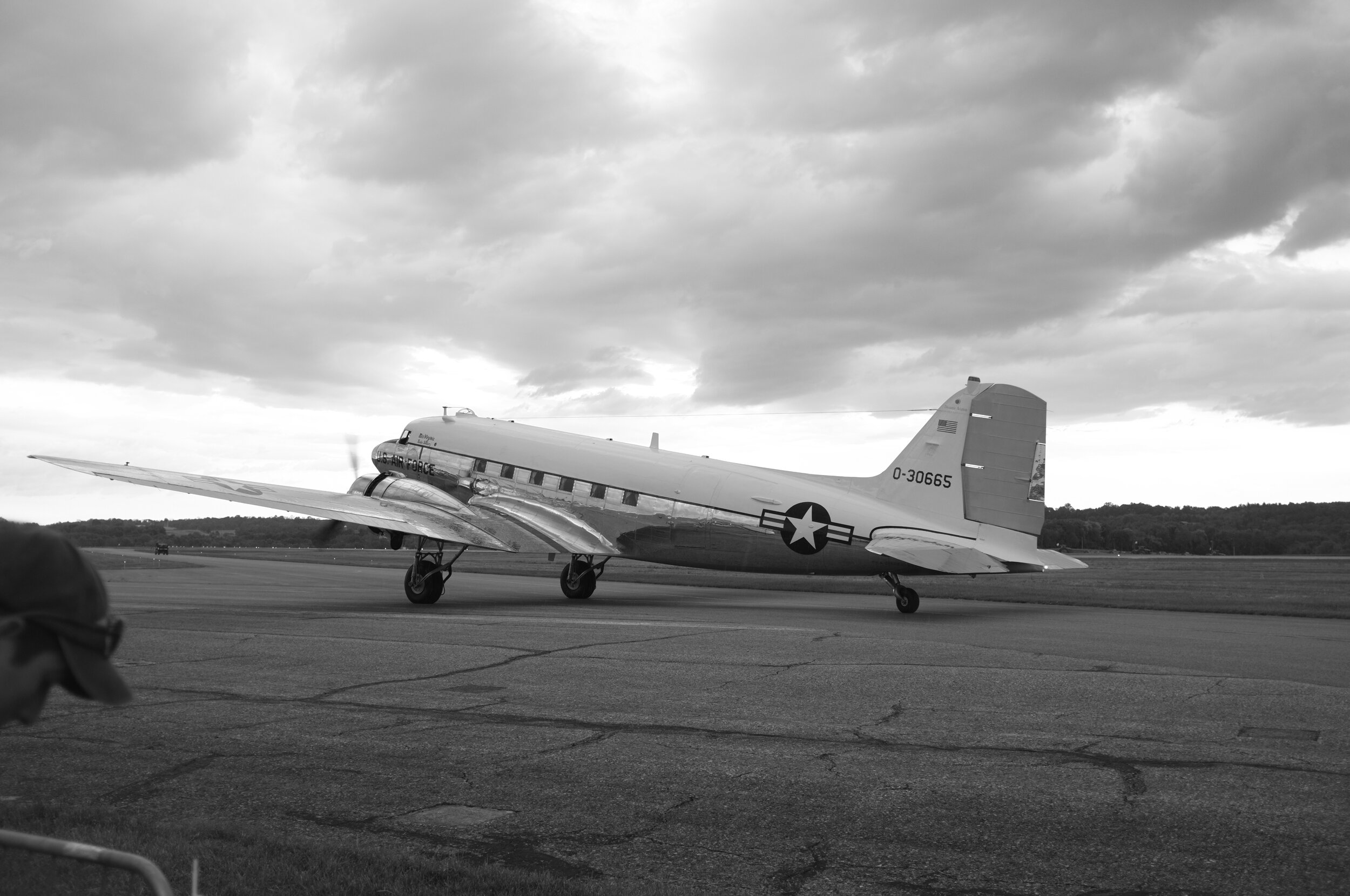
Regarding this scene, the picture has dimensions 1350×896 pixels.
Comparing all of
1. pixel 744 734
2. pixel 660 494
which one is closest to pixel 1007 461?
pixel 660 494

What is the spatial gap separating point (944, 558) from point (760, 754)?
44.2 ft

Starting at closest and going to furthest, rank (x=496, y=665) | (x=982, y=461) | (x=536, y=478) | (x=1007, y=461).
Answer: (x=496, y=665), (x=1007, y=461), (x=982, y=461), (x=536, y=478)

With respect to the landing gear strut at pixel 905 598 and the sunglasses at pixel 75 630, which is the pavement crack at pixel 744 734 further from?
the landing gear strut at pixel 905 598

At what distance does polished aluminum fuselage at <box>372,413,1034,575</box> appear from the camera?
23.2m

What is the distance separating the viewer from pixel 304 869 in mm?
6074

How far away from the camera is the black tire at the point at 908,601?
2283 centimetres

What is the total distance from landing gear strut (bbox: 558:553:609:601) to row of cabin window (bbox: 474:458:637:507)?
1744 mm

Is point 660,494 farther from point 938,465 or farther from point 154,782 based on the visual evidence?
point 154,782

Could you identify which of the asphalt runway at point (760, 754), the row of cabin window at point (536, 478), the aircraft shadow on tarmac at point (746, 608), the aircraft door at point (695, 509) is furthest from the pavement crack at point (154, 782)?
the row of cabin window at point (536, 478)

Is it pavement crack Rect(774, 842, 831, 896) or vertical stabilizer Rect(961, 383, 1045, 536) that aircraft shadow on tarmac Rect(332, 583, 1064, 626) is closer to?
vertical stabilizer Rect(961, 383, 1045, 536)

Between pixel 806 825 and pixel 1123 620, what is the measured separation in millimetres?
16787

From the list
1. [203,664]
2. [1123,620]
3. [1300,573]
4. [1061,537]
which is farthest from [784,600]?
[1061,537]

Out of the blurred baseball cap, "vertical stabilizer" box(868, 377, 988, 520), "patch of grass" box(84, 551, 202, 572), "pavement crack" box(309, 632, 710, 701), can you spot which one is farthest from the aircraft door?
"patch of grass" box(84, 551, 202, 572)

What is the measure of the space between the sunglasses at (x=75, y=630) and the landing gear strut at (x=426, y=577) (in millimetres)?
23721
